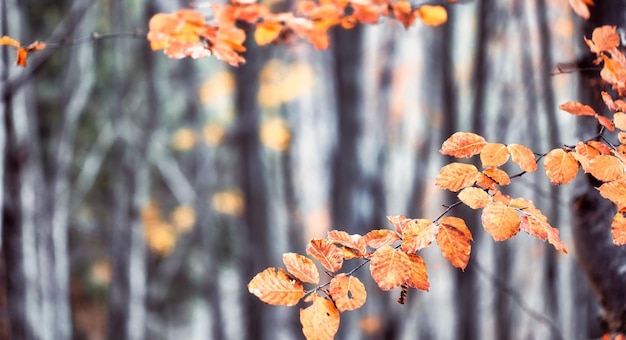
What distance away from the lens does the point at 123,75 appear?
253 inches

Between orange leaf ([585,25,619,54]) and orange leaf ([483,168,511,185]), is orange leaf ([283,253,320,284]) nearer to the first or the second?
orange leaf ([483,168,511,185])

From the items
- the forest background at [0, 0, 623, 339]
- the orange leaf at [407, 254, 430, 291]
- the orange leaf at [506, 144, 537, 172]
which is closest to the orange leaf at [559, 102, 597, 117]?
the orange leaf at [506, 144, 537, 172]

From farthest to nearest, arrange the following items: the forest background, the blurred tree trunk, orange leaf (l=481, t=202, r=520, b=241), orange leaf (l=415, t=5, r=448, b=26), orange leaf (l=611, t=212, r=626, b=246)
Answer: the forest background, orange leaf (l=415, t=5, r=448, b=26), the blurred tree trunk, orange leaf (l=611, t=212, r=626, b=246), orange leaf (l=481, t=202, r=520, b=241)

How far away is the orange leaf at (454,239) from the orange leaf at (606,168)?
1.03ft

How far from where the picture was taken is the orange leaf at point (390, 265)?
1042 mm

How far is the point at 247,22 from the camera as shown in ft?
5.68

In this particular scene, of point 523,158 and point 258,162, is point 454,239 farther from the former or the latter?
point 258,162

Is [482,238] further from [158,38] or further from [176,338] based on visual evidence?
[176,338]

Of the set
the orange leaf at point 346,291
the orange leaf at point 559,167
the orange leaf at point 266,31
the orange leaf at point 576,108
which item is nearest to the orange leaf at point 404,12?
the orange leaf at point 266,31

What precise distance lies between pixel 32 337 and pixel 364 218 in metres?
2.99

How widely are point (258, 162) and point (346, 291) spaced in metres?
4.69

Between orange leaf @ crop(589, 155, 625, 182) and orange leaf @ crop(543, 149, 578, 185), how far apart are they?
0.12 ft

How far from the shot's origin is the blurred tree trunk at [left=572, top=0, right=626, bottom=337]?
4.90 ft

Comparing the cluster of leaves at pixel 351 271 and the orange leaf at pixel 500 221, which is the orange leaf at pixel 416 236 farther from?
the orange leaf at pixel 500 221
